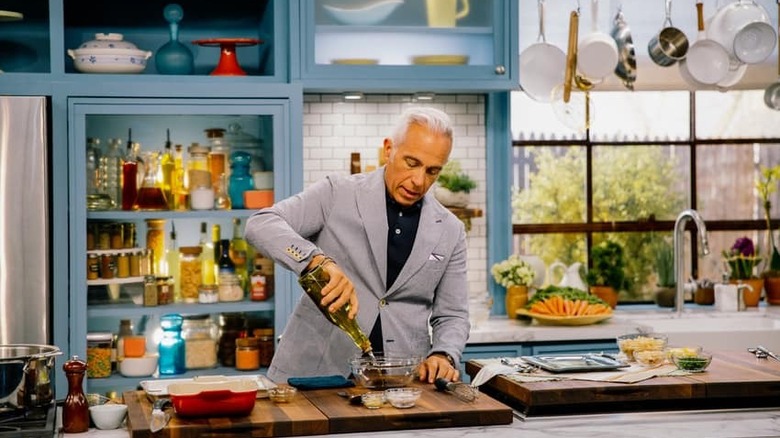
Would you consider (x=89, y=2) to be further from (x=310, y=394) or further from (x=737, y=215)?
(x=737, y=215)

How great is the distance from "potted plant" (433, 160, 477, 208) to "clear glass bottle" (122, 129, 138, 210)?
1.52 metres

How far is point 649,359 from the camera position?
329 cm

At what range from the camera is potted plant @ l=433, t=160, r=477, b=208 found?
215 inches

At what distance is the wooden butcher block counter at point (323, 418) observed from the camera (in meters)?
2.64

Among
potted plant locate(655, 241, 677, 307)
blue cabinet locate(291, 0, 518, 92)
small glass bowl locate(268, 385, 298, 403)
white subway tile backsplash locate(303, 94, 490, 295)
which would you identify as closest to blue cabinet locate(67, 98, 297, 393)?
blue cabinet locate(291, 0, 518, 92)

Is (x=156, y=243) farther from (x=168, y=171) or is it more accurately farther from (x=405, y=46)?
(x=405, y=46)

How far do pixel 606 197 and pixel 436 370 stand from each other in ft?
9.59

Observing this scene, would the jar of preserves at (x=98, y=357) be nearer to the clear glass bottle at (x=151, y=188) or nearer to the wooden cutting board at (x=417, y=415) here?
the clear glass bottle at (x=151, y=188)

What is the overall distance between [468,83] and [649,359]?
219 centimetres

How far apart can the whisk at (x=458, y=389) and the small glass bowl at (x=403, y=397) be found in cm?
16

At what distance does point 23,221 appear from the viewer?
456 cm

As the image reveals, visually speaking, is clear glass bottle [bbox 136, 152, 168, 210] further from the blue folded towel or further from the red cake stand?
the blue folded towel

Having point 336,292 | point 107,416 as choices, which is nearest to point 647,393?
point 336,292

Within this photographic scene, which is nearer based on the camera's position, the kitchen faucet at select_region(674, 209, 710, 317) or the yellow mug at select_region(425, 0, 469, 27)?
the yellow mug at select_region(425, 0, 469, 27)
